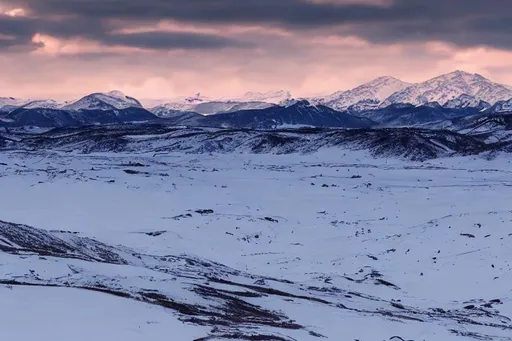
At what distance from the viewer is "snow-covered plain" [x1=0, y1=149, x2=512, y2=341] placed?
20578 mm

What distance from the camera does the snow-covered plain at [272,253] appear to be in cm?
2058

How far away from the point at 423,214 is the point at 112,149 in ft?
370

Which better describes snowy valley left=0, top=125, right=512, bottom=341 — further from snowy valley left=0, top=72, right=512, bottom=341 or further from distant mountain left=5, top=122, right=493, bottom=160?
distant mountain left=5, top=122, right=493, bottom=160

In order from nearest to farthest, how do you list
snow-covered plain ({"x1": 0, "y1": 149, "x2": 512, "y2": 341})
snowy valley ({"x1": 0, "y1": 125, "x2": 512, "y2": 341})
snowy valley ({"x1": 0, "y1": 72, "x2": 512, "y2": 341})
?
snow-covered plain ({"x1": 0, "y1": 149, "x2": 512, "y2": 341}) → snowy valley ({"x1": 0, "y1": 72, "x2": 512, "y2": 341}) → snowy valley ({"x1": 0, "y1": 125, "x2": 512, "y2": 341})

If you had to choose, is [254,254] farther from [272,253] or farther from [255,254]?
[272,253]

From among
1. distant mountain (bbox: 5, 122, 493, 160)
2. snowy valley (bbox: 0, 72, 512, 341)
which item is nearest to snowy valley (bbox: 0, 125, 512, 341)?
snowy valley (bbox: 0, 72, 512, 341)

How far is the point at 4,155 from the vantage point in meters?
118

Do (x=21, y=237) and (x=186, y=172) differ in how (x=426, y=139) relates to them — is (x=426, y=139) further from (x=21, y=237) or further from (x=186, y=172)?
(x=21, y=237)

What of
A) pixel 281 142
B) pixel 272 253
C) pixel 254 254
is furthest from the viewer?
pixel 281 142

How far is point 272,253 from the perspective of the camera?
4244 centimetres

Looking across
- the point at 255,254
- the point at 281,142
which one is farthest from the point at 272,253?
the point at 281,142

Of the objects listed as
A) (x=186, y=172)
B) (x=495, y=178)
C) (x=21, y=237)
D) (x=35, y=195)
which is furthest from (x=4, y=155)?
(x=21, y=237)

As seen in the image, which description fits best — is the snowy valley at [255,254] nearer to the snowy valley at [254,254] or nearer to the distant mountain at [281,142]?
the snowy valley at [254,254]

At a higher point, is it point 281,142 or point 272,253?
point 272,253
